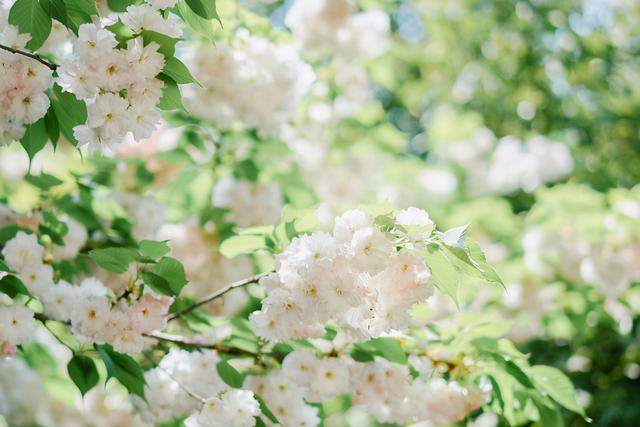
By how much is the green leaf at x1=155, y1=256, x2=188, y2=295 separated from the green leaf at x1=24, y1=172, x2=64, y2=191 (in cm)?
64

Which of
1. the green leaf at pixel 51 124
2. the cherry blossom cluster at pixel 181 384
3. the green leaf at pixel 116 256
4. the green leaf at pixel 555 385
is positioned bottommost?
the cherry blossom cluster at pixel 181 384

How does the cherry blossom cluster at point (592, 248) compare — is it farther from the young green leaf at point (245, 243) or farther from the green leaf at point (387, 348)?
the young green leaf at point (245, 243)

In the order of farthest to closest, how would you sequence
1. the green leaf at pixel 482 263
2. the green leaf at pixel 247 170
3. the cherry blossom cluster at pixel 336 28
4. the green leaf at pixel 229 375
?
the cherry blossom cluster at pixel 336 28, the green leaf at pixel 247 170, the green leaf at pixel 229 375, the green leaf at pixel 482 263

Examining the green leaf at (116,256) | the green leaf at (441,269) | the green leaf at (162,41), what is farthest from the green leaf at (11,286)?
the green leaf at (441,269)

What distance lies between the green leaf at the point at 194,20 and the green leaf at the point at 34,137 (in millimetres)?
385

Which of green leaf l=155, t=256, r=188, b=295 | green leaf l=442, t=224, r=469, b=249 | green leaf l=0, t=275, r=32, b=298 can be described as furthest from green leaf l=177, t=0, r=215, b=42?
green leaf l=0, t=275, r=32, b=298

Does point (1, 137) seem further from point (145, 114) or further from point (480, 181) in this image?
point (480, 181)

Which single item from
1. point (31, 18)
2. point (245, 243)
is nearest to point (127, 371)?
point (245, 243)

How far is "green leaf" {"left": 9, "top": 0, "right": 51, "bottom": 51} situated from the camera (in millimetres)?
1463

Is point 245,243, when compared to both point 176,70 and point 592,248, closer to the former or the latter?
point 176,70

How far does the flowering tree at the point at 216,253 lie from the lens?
147cm

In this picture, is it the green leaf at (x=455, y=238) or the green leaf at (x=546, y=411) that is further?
the green leaf at (x=546, y=411)

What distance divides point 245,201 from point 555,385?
1.42 metres

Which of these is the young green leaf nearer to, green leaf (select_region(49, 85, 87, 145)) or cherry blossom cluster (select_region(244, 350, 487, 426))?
cherry blossom cluster (select_region(244, 350, 487, 426))
